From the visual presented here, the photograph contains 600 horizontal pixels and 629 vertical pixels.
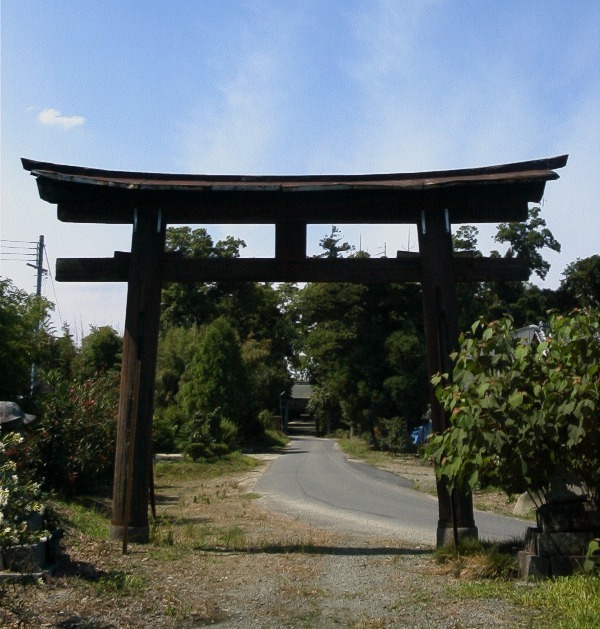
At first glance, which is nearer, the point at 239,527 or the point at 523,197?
the point at 523,197

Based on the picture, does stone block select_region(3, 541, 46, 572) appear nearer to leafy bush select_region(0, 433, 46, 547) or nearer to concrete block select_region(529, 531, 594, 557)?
leafy bush select_region(0, 433, 46, 547)

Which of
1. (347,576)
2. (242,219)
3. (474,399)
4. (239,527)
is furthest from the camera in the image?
(239,527)

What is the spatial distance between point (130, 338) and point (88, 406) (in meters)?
6.46

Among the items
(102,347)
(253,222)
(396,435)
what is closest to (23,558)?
(253,222)

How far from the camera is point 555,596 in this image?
5.68 metres

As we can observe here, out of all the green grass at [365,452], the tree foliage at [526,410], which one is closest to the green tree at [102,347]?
the green grass at [365,452]

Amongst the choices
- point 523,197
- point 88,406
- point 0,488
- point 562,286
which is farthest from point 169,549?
point 562,286

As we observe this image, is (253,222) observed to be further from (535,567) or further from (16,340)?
(16,340)

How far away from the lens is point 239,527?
1196 cm

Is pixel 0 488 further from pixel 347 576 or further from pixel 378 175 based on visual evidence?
pixel 378 175

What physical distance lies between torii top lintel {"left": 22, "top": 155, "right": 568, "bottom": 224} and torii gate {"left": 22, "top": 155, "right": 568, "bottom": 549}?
0.04ft

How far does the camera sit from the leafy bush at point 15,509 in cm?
579

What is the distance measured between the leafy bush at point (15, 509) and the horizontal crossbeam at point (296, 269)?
2797 mm

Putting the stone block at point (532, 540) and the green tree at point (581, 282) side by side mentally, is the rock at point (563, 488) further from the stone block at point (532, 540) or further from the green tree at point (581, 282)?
the green tree at point (581, 282)
